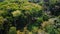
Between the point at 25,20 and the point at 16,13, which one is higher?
the point at 16,13

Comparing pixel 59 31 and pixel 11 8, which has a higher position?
pixel 11 8

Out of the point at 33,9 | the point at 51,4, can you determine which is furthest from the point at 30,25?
the point at 51,4

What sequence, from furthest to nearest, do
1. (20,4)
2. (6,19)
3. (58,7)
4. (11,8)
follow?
(58,7), (20,4), (11,8), (6,19)

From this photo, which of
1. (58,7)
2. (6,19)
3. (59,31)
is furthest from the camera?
(58,7)

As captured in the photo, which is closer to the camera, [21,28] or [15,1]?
[21,28]

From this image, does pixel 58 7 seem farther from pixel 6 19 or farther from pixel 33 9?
pixel 6 19

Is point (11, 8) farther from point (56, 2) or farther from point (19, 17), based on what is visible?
point (56, 2)

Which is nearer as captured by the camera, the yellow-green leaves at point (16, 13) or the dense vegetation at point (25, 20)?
the dense vegetation at point (25, 20)

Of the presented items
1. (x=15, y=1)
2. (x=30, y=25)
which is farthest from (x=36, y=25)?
(x=15, y=1)

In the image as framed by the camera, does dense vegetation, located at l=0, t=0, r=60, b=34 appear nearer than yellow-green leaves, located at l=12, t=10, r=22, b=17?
Yes

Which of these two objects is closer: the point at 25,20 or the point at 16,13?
the point at 16,13
